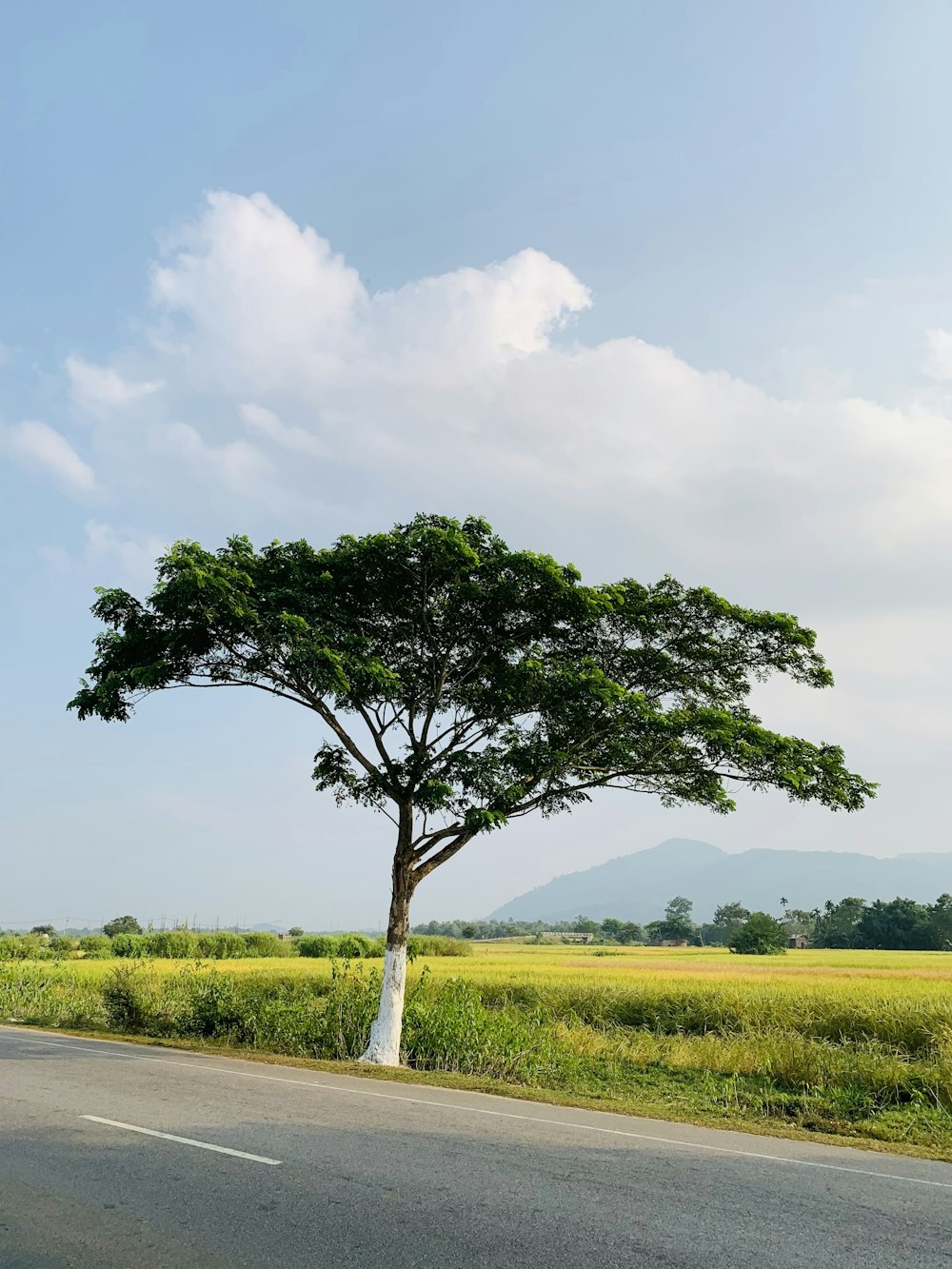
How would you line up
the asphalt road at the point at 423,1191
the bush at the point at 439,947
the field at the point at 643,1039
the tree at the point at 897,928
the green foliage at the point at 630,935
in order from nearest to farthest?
the asphalt road at the point at 423,1191, the field at the point at 643,1039, the bush at the point at 439,947, the tree at the point at 897,928, the green foliage at the point at 630,935

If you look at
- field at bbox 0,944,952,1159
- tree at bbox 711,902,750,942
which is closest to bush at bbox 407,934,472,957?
field at bbox 0,944,952,1159

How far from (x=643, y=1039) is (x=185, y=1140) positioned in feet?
51.1

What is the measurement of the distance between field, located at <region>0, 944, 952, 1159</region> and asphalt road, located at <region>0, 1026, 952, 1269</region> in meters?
3.22

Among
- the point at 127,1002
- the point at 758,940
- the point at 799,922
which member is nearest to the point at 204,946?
the point at 127,1002

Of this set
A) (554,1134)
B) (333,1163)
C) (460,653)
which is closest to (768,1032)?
(460,653)

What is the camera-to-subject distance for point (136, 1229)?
6223 millimetres

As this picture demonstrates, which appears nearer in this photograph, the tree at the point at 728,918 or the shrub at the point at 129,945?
the shrub at the point at 129,945

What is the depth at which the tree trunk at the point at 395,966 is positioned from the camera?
54.0 ft

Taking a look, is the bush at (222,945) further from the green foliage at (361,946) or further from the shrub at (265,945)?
the green foliage at (361,946)

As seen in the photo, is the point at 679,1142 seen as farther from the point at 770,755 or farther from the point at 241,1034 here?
the point at 241,1034

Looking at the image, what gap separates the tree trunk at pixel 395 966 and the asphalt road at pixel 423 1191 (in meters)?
4.84

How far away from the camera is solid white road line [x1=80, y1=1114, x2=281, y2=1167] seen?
8125mm

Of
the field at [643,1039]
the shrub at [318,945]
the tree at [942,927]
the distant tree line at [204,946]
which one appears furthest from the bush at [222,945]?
the tree at [942,927]

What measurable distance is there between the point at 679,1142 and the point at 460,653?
10074 mm
